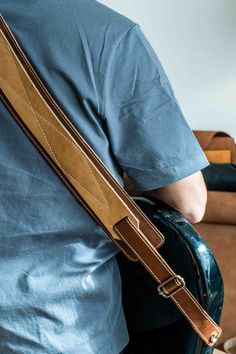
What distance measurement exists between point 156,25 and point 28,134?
118cm

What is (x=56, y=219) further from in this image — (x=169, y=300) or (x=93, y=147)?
(x=169, y=300)

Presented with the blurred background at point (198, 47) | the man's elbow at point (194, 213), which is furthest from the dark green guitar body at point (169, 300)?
the blurred background at point (198, 47)

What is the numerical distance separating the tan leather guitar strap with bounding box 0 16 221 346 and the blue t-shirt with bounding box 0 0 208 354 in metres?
0.02

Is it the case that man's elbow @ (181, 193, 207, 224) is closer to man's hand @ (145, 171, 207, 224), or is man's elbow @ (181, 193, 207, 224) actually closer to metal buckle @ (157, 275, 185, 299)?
man's hand @ (145, 171, 207, 224)

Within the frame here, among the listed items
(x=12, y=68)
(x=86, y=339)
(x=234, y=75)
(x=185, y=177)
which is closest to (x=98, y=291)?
(x=86, y=339)

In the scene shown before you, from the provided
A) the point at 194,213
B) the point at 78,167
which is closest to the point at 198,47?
the point at 194,213

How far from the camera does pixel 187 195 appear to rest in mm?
662

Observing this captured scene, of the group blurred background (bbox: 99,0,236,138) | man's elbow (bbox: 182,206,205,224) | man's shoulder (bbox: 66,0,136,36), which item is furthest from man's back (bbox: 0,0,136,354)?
blurred background (bbox: 99,0,236,138)

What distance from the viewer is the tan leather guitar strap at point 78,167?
0.56 meters

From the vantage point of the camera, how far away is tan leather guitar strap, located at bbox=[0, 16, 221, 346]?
56 centimetres

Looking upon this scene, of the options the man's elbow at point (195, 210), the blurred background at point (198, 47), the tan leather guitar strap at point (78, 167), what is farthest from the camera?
the blurred background at point (198, 47)

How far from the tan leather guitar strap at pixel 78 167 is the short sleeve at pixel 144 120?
42 millimetres

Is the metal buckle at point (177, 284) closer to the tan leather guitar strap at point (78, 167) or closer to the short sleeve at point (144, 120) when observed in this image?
the tan leather guitar strap at point (78, 167)

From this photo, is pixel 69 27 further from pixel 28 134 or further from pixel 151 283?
pixel 151 283
